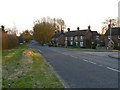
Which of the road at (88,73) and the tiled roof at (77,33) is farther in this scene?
the tiled roof at (77,33)

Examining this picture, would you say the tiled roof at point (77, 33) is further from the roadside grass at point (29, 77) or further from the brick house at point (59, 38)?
the roadside grass at point (29, 77)

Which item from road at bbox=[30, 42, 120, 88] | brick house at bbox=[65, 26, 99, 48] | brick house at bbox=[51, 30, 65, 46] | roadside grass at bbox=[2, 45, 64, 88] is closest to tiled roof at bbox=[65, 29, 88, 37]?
brick house at bbox=[65, 26, 99, 48]

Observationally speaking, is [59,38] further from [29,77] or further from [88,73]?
[29,77]

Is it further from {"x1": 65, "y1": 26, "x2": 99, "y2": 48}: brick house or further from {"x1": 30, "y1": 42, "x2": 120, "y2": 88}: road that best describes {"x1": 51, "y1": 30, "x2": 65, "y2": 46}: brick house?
{"x1": 30, "y1": 42, "x2": 120, "y2": 88}: road

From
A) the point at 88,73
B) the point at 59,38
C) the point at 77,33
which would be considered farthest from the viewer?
the point at 59,38

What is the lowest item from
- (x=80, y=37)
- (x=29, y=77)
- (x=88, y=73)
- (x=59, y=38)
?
(x=88, y=73)

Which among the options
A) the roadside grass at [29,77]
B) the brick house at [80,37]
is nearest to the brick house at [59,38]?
the brick house at [80,37]

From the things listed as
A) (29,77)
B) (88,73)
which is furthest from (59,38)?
(29,77)

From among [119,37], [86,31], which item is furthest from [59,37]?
[119,37]

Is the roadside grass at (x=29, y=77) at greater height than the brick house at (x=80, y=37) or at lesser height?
lesser

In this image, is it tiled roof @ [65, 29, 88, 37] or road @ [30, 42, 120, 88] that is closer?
road @ [30, 42, 120, 88]

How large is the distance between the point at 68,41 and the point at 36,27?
25800 mm

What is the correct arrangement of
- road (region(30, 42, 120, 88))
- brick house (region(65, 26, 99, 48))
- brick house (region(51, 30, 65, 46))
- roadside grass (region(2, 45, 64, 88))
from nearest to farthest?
roadside grass (region(2, 45, 64, 88)) < road (region(30, 42, 120, 88)) < brick house (region(65, 26, 99, 48)) < brick house (region(51, 30, 65, 46))

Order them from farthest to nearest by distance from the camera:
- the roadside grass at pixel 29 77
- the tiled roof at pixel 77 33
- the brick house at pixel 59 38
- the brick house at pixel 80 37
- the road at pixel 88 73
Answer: the brick house at pixel 59 38
the tiled roof at pixel 77 33
the brick house at pixel 80 37
the road at pixel 88 73
the roadside grass at pixel 29 77
